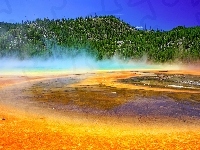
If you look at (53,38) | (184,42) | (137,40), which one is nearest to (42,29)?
(53,38)

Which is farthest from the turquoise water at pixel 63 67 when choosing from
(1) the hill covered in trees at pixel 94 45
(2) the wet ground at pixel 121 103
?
(2) the wet ground at pixel 121 103

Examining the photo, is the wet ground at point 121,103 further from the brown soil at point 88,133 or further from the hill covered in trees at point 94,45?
the hill covered in trees at point 94,45

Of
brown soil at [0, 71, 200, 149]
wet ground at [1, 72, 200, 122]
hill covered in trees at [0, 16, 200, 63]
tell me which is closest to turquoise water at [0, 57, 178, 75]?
hill covered in trees at [0, 16, 200, 63]

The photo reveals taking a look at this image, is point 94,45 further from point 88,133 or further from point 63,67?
point 88,133

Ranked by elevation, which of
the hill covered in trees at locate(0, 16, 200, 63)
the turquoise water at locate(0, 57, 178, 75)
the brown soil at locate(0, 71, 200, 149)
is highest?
the hill covered in trees at locate(0, 16, 200, 63)

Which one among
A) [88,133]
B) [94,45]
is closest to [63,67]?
[94,45]

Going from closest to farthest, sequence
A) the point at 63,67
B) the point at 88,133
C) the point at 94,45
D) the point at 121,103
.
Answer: the point at 88,133, the point at 121,103, the point at 63,67, the point at 94,45

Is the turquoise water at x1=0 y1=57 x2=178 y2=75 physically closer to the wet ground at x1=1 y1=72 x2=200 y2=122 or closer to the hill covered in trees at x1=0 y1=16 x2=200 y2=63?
the hill covered in trees at x1=0 y1=16 x2=200 y2=63

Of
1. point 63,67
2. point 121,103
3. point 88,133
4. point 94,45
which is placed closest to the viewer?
point 88,133

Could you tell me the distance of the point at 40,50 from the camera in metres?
80.3

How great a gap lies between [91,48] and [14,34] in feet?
86.9

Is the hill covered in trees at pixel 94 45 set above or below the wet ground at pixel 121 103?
above

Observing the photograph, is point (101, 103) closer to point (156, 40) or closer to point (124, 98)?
point (124, 98)

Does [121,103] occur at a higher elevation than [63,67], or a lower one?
lower
